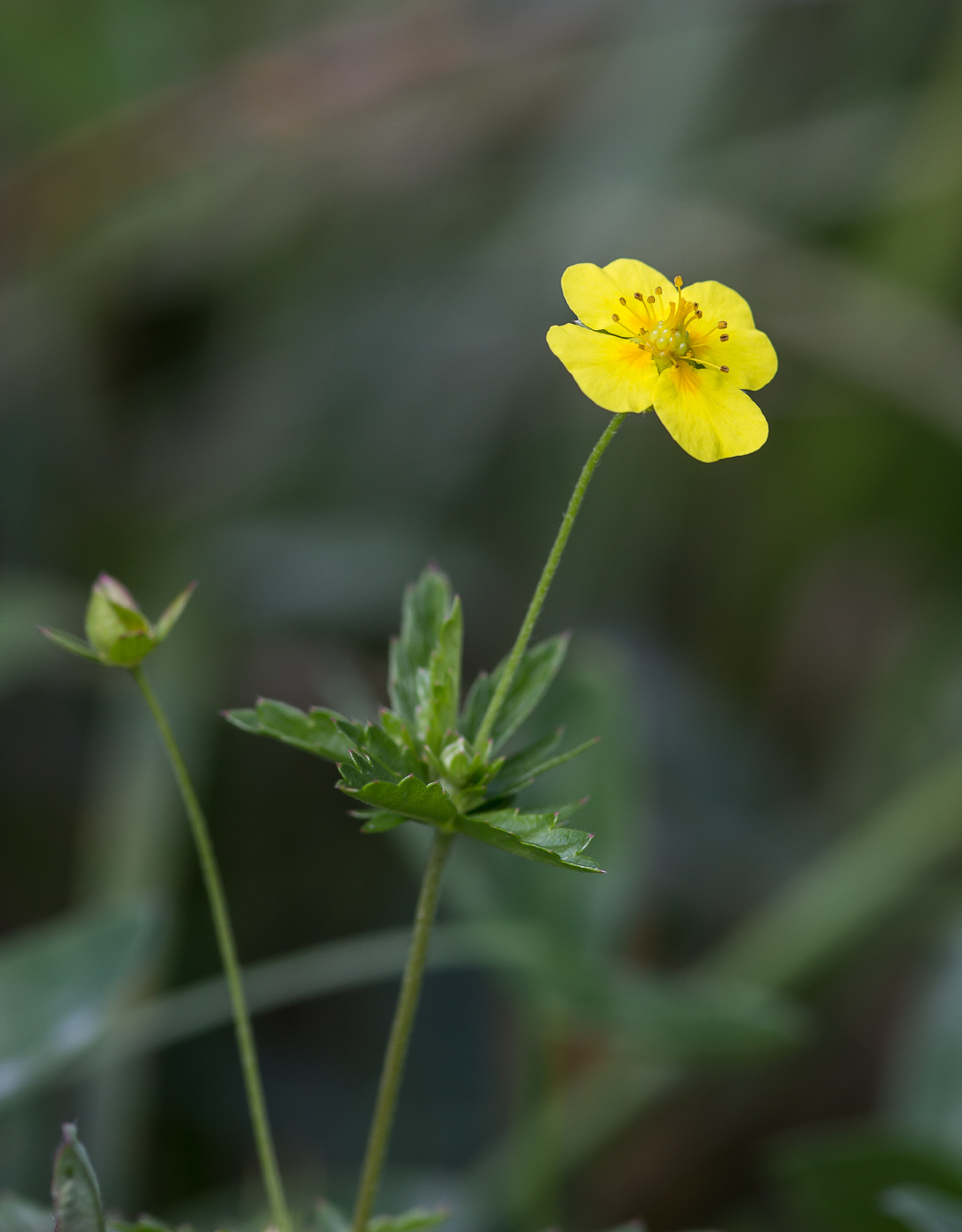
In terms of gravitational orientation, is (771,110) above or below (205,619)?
above

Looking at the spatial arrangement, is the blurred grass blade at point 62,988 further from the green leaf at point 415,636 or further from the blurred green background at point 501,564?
the green leaf at point 415,636

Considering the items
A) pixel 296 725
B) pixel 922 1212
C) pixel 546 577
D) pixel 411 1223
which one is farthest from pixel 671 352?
pixel 922 1212

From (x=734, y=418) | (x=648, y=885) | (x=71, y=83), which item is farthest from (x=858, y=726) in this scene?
(x=71, y=83)

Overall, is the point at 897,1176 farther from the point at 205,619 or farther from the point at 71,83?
the point at 71,83

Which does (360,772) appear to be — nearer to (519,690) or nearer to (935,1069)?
(519,690)

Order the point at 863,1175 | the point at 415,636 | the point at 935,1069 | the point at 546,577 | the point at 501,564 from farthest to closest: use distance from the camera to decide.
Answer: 1. the point at 501,564
2. the point at 935,1069
3. the point at 863,1175
4. the point at 415,636
5. the point at 546,577

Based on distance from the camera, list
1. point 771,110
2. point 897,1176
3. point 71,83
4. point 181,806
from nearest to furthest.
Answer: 1. point 897,1176
2. point 181,806
3. point 71,83
4. point 771,110

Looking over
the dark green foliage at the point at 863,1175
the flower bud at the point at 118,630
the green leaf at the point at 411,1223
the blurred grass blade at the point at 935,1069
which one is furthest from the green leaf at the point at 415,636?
the blurred grass blade at the point at 935,1069
